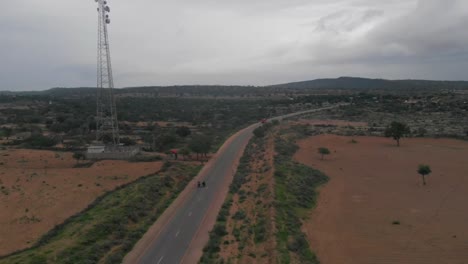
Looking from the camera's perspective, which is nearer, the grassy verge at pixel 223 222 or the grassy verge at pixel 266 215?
the grassy verge at pixel 223 222

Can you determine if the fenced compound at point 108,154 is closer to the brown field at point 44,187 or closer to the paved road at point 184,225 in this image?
the brown field at point 44,187

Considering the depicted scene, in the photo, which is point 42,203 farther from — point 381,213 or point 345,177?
point 345,177

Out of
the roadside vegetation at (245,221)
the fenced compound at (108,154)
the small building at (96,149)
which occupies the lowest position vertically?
the roadside vegetation at (245,221)

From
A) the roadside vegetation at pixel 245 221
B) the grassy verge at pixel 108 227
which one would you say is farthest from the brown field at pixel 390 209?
the grassy verge at pixel 108 227

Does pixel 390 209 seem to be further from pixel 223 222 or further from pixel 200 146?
pixel 200 146

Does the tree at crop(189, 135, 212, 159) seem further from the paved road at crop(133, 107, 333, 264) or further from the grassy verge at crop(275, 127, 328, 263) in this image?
the grassy verge at crop(275, 127, 328, 263)

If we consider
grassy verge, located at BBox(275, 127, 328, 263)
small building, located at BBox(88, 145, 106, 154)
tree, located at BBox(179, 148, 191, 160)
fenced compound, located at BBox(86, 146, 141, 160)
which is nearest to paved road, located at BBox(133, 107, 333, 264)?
grassy verge, located at BBox(275, 127, 328, 263)

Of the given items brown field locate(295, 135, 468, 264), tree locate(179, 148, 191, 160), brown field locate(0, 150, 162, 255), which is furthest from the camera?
tree locate(179, 148, 191, 160)
